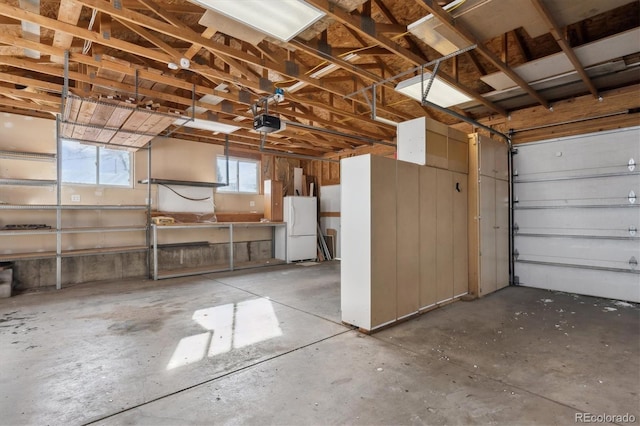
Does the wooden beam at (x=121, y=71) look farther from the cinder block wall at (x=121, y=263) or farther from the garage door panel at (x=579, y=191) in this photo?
the garage door panel at (x=579, y=191)

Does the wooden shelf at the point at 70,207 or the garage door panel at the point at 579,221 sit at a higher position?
the wooden shelf at the point at 70,207

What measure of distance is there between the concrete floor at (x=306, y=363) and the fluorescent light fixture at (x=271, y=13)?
2908 millimetres

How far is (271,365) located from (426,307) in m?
2.30

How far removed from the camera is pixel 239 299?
4.80 metres

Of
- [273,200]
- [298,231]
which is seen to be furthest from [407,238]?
[273,200]

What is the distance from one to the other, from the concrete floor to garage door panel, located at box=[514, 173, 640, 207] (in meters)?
1.62

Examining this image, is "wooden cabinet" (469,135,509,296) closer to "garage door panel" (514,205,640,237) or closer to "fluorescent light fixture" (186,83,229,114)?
"garage door panel" (514,205,640,237)

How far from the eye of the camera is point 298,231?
834 centimetres

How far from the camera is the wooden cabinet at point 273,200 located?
27.0 ft

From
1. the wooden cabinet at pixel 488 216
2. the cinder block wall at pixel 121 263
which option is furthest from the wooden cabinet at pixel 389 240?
the cinder block wall at pixel 121 263

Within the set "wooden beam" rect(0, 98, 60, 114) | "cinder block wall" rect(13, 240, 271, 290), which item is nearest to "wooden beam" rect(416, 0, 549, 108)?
"wooden beam" rect(0, 98, 60, 114)

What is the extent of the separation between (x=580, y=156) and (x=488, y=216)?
171cm

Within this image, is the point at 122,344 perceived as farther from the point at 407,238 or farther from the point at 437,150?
the point at 437,150

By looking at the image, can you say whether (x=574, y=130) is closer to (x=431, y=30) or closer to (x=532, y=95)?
(x=532, y=95)
